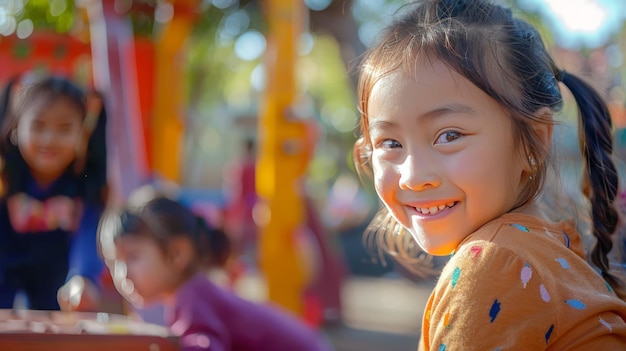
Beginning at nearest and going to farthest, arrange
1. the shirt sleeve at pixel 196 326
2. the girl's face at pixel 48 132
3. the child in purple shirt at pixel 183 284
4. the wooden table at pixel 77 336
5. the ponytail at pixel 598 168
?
the ponytail at pixel 598 168 → the wooden table at pixel 77 336 → the shirt sleeve at pixel 196 326 → the child in purple shirt at pixel 183 284 → the girl's face at pixel 48 132

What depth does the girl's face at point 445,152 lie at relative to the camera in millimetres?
1167

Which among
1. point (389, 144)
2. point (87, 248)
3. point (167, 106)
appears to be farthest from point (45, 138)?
point (167, 106)

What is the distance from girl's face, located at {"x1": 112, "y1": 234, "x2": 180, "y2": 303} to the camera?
2.43 meters

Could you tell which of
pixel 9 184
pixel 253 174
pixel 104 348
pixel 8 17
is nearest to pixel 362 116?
pixel 104 348

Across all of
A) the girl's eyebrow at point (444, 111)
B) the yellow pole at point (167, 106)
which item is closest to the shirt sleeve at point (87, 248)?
the girl's eyebrow at point (444, 111)

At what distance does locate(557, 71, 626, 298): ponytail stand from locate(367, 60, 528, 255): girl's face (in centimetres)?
25

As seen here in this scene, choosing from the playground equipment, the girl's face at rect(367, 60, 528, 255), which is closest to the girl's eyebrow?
the girl's face at rect(367, 60, 528, 255)

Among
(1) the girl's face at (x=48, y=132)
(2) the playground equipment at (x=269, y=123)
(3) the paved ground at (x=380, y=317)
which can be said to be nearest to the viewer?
(1) the girl's face at (x=48, y=132)

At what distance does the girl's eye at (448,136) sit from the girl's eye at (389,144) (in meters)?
0.08

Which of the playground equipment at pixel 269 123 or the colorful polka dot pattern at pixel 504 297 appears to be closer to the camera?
the colorful polka dot pattern at pixel 504 297

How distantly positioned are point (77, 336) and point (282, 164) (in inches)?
106

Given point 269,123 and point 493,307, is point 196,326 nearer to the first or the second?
point 493,307

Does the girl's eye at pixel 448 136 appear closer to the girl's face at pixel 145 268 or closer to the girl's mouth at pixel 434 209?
the girl's mouth at pixel 434 209

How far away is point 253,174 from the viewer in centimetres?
730
